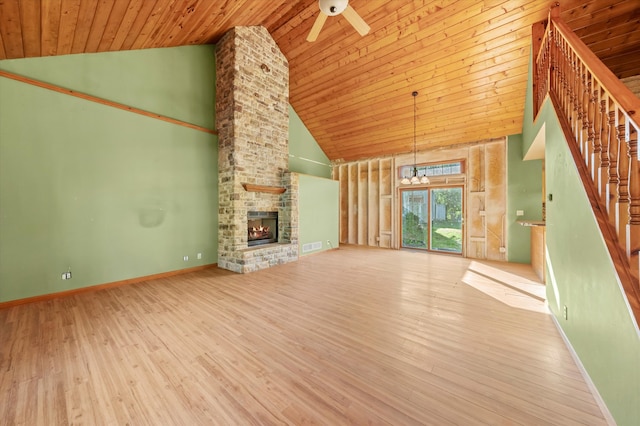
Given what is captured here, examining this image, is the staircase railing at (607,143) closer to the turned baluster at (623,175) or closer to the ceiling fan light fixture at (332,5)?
the turned baluster at (623,175)

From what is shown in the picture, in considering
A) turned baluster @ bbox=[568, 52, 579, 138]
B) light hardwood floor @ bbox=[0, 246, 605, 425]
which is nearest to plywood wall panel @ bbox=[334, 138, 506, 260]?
light hardwood floor @ bbox=[0, 246, 605, 425]

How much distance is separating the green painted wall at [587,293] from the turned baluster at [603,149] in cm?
18

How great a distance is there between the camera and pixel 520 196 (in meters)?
5.73

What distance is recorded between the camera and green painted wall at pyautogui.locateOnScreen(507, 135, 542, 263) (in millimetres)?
5570

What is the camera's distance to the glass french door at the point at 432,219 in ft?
22.3

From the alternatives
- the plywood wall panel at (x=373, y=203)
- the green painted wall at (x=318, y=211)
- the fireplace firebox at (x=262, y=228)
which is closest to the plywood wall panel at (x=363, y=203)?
the plywood wall panel at (x=373, y=203)

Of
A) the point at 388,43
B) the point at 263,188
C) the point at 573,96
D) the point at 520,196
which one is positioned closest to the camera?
the point at 573,96

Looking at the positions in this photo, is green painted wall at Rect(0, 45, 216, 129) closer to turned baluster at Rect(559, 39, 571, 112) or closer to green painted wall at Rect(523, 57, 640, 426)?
turned baluster at Rect(559, 39, 571, 112)

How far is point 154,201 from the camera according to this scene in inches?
177

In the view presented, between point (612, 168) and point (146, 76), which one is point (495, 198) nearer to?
point (612, 168)

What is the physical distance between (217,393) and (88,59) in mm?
5340

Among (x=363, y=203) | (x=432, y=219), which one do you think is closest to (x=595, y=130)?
(x=432, y=219)

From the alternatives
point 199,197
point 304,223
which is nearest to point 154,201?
point 199,197

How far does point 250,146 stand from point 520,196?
21.7ft
